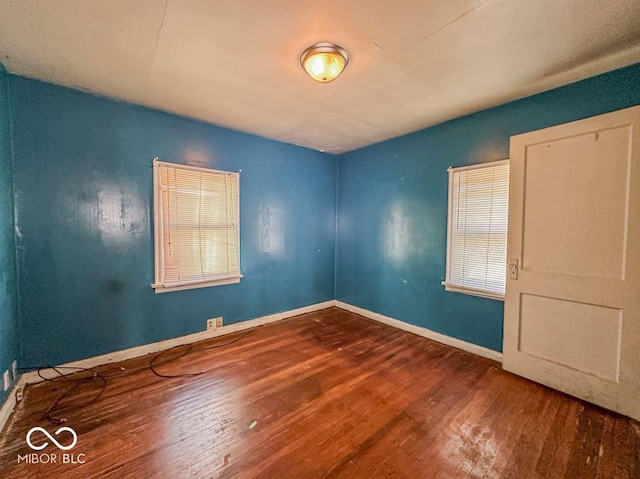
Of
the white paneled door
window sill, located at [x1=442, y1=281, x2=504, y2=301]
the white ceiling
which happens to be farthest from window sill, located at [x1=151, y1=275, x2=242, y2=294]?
the white paneled door

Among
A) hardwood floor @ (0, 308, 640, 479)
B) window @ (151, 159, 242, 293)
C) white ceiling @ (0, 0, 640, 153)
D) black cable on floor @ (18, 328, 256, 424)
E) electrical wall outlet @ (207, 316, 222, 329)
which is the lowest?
hardwood floor @ (0, 308, 640, 479)

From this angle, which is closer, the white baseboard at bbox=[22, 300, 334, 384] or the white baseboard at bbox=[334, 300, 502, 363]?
the white baseboard at bbox=[22, 300, 334, 384]

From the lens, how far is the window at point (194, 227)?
2.68 metres

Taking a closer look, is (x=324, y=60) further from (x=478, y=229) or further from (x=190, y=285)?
(x=190, y=285)

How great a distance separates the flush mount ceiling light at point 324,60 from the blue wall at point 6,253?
2.30 meters

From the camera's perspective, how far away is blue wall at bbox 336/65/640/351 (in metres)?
2.20

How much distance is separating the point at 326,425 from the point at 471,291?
2052 mm

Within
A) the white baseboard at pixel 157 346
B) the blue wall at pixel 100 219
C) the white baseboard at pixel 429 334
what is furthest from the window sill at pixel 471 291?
the blue wall at pixel 100 219

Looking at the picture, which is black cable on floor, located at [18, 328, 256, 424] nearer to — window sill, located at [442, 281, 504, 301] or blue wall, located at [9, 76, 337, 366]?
blue wall, located at [9, 76, 337, 366]

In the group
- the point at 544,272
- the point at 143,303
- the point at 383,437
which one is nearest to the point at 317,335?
the point at 383,437

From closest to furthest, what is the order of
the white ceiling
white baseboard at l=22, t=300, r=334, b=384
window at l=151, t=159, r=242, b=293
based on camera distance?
1. the white ceiling
2. white baseboard at l=22, t=300, r=334, b=384
3. window at l=151, t=159, r=242, b=293

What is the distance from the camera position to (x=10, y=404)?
70.3 inches

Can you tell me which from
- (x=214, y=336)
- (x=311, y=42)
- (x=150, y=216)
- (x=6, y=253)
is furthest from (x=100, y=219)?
(x=311, y=42)

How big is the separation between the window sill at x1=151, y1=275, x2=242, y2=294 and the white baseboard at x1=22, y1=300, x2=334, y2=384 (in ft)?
1.82
